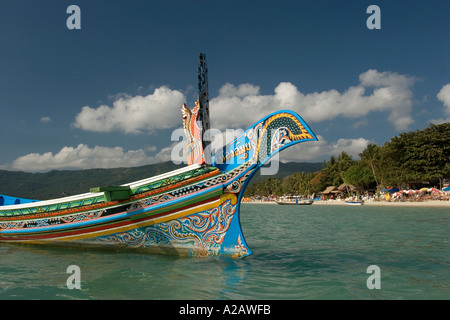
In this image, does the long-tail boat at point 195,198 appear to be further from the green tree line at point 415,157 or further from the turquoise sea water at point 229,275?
the green tree line at point 415,157

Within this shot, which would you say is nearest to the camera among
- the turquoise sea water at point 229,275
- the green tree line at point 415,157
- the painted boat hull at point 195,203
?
the turquoise sea water at point 229,275

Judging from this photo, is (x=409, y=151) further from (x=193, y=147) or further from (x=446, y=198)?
(x=193, y=147)

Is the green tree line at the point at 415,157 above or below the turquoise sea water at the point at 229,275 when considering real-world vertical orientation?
above

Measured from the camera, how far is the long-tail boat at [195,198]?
21.3 ft

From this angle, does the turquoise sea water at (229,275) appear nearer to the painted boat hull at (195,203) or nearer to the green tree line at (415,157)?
the painted boat hull at (195,203)

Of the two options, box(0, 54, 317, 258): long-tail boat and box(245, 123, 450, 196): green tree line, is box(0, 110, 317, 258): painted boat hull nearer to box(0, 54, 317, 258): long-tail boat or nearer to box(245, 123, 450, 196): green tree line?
box(0, 54, 317, 258): long-tail boat

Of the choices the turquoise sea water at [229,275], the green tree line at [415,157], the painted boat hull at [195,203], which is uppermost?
the green tree line at [415,157]

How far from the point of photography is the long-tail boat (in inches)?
255

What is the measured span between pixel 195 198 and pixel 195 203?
106mm

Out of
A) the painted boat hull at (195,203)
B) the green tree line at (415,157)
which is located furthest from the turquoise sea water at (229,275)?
the green tree line at (415,157)

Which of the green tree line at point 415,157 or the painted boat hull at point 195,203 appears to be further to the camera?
the green tree line at point 415,157

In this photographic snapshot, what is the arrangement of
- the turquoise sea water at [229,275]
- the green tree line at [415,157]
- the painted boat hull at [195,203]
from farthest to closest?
1. the green tree line at [415,157]
2. the painted boat hull at [195,203]
3. the turquoise sea water at [229,275]

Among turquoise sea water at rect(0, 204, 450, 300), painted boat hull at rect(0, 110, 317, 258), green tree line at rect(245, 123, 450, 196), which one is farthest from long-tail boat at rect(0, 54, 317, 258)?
green tree line at rect(245, 123, 450, 196)
